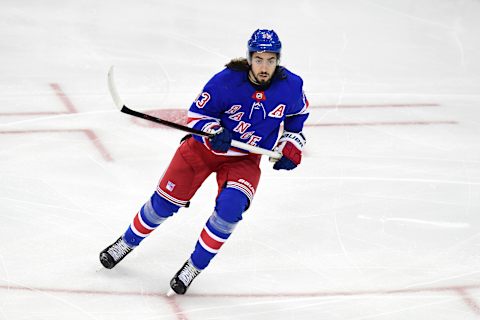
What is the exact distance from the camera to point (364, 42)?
7.76m

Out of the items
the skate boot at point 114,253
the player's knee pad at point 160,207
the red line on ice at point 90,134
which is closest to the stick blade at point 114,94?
the player's knee pad at point 160,207

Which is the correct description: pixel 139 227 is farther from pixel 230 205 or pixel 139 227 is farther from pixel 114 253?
pixel 230 205

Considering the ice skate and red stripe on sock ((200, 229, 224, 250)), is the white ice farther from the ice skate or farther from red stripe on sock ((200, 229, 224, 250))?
red stripe on sock ((200, 229, 224, 250))

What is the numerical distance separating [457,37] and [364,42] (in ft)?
2.94

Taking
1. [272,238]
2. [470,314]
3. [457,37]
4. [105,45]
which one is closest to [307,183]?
[272,238]

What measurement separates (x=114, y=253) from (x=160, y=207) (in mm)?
320

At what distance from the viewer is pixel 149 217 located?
3910mm

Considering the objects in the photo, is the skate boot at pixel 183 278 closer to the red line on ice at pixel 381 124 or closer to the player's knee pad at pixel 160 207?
the player's knee pad at pixel 160 207

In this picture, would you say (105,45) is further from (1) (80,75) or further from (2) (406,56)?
(2) (406,56)

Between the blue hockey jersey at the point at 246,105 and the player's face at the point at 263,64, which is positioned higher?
the player's face at the point at 263,64

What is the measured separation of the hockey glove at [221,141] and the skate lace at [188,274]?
1.73 feet

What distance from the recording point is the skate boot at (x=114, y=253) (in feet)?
13.1

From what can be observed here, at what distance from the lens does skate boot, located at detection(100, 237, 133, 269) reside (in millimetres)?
3980

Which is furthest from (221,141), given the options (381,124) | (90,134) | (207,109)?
(381,124)
